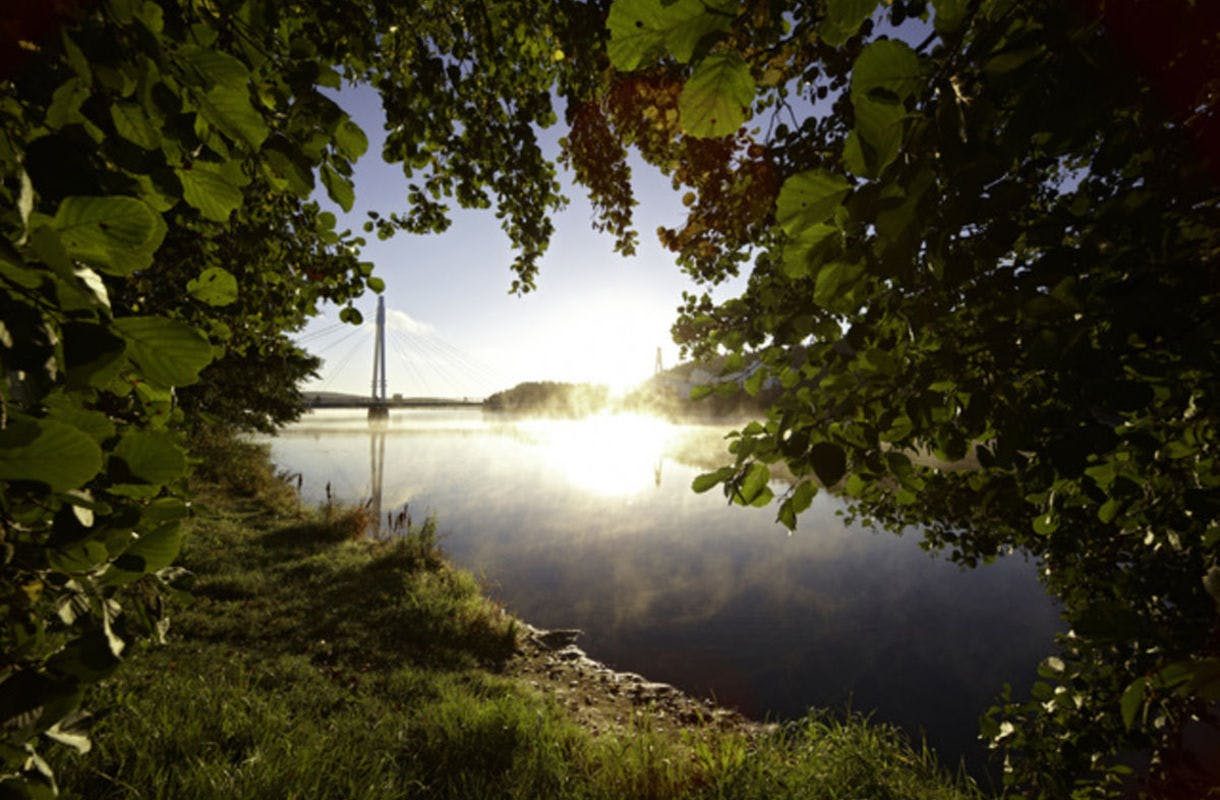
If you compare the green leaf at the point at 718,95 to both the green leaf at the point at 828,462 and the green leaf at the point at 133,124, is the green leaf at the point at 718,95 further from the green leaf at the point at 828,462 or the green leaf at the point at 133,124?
the green leaf at the point at 133,124

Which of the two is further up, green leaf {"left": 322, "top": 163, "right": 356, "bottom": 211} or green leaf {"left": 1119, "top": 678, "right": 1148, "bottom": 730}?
green leaf {"left": 322, "top": 163, "right": 356, "bottom": 211}

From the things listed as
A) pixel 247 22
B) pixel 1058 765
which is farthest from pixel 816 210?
pixel 1058 765

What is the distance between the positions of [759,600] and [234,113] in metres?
13.8

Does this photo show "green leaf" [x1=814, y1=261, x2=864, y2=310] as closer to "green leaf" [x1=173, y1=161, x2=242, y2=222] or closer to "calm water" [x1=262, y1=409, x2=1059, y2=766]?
"green leaf" [x1=173, y1=161, x2=242, y2=222]

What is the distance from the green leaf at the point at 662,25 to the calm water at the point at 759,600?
750 centimetres

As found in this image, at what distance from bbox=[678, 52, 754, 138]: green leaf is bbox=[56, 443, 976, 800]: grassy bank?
1523 millimetres

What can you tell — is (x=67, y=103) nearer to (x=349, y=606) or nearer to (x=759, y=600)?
(x=349, y=606)

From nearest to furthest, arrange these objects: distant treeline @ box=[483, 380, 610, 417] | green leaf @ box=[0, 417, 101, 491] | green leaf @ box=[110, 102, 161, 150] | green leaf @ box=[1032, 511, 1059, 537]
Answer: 1. green leaf @ box=[0, 417, 101, 491]
2. green leaf @ box=[110, 102, 161, 150]
3. green leaf @ box=[1032, 511, 1059, 537]
4. distant treeline @ box=[483, 380, 610, 417]

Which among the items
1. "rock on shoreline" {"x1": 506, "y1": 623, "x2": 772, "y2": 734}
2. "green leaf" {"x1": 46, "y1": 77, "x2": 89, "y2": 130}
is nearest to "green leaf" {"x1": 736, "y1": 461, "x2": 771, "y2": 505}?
"green leaf" {"x1": 46, "y1": 77, "x2": 89, "y2": 130}

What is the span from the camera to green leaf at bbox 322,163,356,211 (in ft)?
4.43

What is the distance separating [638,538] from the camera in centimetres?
1798

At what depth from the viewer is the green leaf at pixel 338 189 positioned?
1.35 metres

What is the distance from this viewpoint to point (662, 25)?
751mm

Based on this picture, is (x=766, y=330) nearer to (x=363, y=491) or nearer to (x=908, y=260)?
(x=908, y=260)
